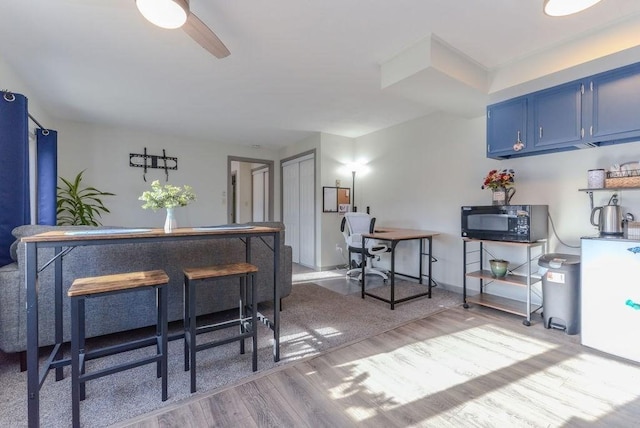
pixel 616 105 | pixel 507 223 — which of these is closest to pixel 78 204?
pixel 507 223

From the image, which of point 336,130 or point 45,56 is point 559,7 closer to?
point 336,130

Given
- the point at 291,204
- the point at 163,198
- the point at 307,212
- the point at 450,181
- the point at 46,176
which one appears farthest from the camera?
the point at 291,204

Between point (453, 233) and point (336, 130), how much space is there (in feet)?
8.23

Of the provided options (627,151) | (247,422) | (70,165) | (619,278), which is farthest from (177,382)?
(70,165)

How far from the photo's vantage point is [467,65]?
2.57 metres

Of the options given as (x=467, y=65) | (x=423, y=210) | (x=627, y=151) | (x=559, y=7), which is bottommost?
(x=423, y=210)

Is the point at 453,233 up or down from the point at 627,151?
down

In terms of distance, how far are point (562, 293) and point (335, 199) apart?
3.35m

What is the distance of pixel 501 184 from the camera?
2973 millimetres

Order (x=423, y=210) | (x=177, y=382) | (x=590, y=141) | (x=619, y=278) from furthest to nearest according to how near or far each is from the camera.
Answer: (x=423, y=210)
(x=590, y=141)
(x=619, y=278)
(x=177, y=382)

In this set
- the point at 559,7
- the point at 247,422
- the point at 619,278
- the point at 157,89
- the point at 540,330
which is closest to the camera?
the point at 247,422

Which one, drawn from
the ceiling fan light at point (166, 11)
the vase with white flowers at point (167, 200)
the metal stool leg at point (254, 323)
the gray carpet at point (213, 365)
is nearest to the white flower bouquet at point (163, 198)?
the vase with white flowers at point (167, 200)

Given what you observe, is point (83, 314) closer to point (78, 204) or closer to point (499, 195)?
point (78, 204)

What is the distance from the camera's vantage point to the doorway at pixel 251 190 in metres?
5.95
